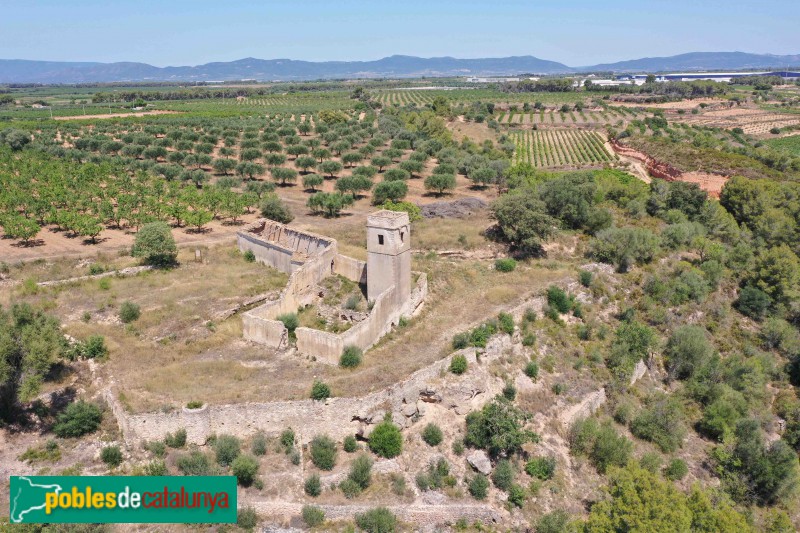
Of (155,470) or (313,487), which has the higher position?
(155,470)

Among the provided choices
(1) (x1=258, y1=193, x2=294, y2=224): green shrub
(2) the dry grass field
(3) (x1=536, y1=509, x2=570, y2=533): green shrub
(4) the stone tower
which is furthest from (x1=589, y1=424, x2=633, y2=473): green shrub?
(1) (x1=258, y1=193, x2=294, y2=224): green shrub

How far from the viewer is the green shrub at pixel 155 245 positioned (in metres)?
39.5

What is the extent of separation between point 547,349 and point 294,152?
58.7 m

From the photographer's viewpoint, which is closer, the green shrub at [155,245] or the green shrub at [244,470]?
the green shrub at [244,470]

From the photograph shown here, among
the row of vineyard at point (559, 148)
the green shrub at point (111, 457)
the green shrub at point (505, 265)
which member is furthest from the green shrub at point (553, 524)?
the row of vineyard at point (559, 148)

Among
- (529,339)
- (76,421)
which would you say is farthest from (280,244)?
(76,421)

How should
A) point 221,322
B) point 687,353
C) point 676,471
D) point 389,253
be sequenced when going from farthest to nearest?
point 687,353 → point 389,253 → point 221,322 → point 676,471

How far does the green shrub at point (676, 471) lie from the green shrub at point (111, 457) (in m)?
25.3

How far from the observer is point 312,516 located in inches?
820

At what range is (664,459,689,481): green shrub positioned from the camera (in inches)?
1093

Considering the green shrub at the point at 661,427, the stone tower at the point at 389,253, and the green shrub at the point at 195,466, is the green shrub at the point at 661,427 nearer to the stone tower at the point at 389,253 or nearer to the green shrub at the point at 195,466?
the stone tower at the point at 389,253

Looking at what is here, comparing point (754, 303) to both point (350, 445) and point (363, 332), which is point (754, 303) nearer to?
point (363, 332)

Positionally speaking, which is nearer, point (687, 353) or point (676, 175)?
point (687, 353)

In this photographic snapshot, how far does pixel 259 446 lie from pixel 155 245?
22.0 metres
